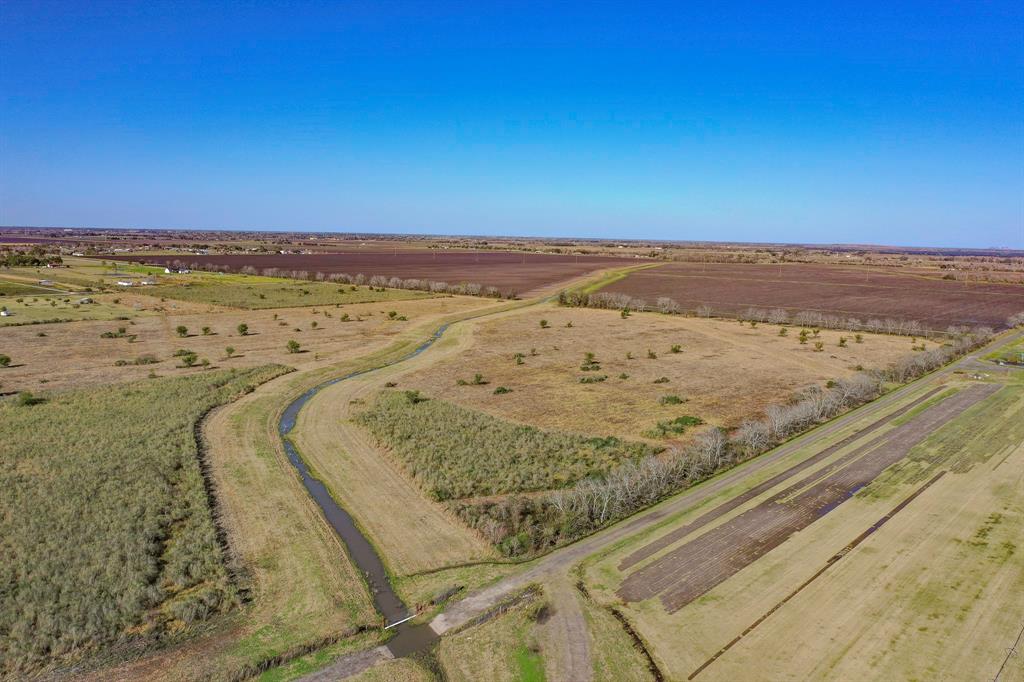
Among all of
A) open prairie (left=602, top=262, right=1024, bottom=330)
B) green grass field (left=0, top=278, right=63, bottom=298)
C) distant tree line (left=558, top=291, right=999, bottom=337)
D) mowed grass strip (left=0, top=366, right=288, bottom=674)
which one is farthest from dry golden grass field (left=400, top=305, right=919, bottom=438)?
green grass field (left=0, top=278, right=63, bottom=298)

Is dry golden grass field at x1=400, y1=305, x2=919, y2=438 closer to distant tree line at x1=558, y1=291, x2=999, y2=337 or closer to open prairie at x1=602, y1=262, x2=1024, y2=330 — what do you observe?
distant tree line at x1=558, y1=291, x2=999, y2=337

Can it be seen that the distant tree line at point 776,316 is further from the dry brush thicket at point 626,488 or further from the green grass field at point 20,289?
the green grass field at point 20,289

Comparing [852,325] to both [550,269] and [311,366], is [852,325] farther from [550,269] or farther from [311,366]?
[550,269]

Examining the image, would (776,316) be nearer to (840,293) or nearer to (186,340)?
(840,293)

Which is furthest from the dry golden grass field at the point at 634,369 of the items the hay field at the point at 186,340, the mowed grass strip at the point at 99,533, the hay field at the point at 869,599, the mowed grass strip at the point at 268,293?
the mowed grass strip at the point at 268,293

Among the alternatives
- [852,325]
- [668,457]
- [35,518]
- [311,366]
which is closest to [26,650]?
[35,518]
